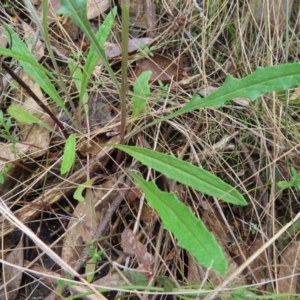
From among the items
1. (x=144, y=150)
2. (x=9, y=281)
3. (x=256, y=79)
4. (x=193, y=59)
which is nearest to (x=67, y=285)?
(x=9, y=281)

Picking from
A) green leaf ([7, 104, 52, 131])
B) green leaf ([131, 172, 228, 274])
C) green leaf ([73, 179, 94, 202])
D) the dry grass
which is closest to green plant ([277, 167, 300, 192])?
the dry grass

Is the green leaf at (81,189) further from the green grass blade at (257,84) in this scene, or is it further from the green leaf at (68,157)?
the green grass blade at (257,84)

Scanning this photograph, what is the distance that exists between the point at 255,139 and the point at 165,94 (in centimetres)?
29

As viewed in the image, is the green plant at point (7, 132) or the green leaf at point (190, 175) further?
the green plant at point (7, 132)

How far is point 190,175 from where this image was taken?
38.4 inches

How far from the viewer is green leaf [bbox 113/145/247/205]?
3.08 ft

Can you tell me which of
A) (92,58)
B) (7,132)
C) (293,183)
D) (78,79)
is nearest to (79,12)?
(92,58)

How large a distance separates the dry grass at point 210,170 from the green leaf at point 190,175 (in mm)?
120

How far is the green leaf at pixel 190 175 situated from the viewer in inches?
36.9

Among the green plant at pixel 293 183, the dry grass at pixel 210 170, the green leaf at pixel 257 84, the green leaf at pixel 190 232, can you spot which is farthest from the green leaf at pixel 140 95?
the green plant at pixel 293 183

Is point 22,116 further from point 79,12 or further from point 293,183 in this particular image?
point 293,183

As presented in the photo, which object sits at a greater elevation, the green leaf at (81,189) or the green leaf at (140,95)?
the green leaf at (140,95)

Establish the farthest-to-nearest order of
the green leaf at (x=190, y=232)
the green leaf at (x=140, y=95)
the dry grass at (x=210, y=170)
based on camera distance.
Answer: the green leaf at (x=140, y=95) < the dry grass at (x=210, y=170) < the green leaf at (x=190, y=232)

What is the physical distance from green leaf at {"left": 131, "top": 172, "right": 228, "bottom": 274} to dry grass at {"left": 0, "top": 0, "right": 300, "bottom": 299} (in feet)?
0.51
